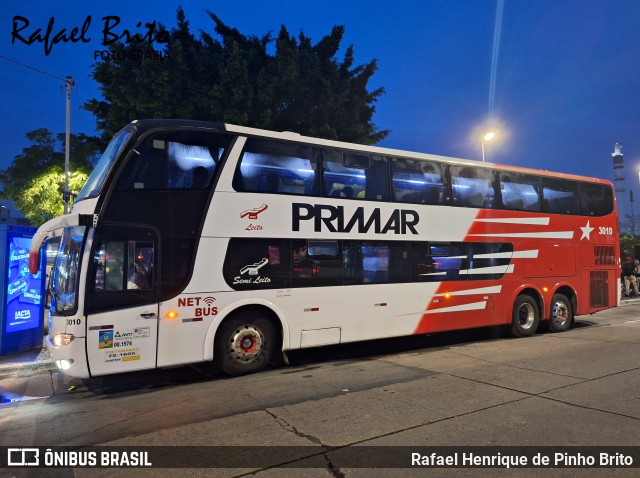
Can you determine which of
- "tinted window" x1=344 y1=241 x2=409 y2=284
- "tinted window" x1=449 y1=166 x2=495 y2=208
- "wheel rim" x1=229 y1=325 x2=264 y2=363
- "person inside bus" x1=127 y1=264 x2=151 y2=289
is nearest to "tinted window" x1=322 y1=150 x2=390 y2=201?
"tinted window" x1=344 y1=241 x2=409 y2=284

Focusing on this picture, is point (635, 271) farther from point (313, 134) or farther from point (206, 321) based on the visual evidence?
point (206, 321)

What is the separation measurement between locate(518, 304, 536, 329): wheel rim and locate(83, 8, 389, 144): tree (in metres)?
9.55

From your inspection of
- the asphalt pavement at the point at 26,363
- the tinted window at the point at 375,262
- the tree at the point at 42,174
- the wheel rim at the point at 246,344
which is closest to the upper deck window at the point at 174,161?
the wheel rim at the point at 246,344

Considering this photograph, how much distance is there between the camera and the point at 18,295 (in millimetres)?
9312

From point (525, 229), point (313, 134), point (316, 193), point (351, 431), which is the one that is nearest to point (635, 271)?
point (525, 229)

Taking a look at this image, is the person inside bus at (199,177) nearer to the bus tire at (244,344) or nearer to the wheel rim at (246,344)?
the bus tire at (244,344)

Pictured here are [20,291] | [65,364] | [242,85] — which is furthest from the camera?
[242,85]

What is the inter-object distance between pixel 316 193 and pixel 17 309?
23.1 ft

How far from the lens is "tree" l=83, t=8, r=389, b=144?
14.7 meters

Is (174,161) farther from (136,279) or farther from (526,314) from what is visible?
(526,314)

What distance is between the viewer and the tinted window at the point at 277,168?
23.8ft

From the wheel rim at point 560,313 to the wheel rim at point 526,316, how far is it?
2.55ft

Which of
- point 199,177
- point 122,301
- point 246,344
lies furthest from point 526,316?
point 122,301

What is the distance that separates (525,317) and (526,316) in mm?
44
